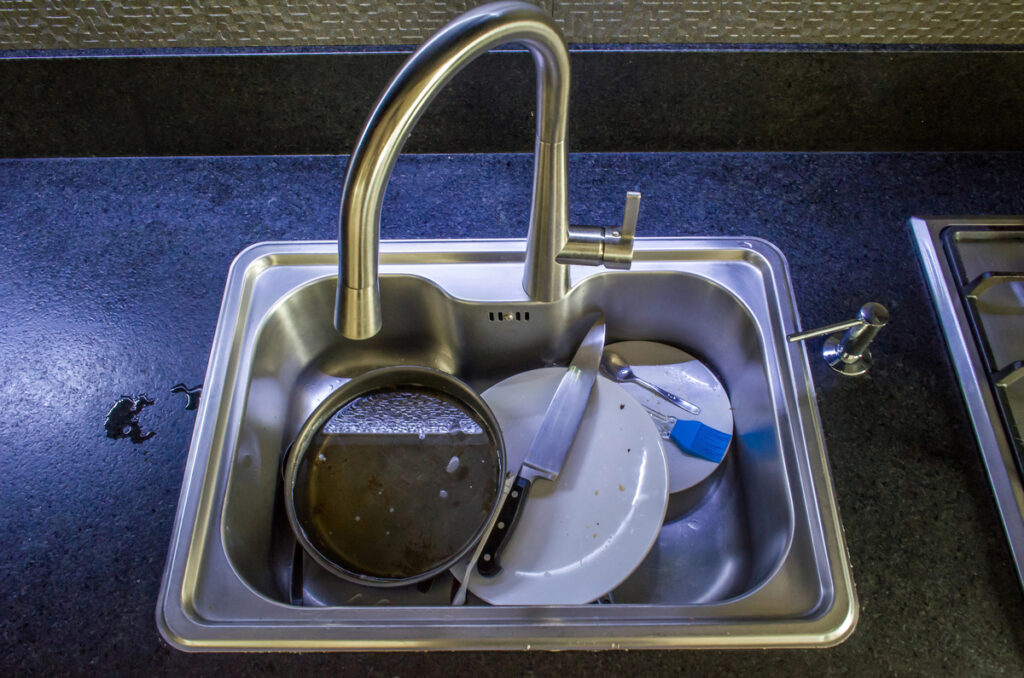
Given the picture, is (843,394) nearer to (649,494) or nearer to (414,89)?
(649,494)

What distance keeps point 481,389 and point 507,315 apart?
12 cm

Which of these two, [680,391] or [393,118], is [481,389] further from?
[393,118]

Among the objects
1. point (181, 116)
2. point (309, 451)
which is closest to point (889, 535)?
point (309, 451)

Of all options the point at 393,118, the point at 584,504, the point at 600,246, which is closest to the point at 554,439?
the point at 584,504

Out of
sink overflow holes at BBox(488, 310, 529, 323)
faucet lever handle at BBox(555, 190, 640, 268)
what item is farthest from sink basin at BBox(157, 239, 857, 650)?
faucet lever handle at BBox(555, 190, 640, 268)

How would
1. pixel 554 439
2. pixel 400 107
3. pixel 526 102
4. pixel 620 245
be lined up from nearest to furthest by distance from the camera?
pixel 400 107
pixel 620 245
pixel 554 439
pixel 526 102

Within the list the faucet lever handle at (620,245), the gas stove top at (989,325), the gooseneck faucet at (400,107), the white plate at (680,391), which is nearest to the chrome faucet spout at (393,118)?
the gooseneck faucet at (400,107)

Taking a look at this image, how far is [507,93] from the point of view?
2.85 feet

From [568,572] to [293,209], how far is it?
1.81ft

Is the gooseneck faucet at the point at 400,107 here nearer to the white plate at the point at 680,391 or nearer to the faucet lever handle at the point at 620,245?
the faucet lever handle at the point at 620,245

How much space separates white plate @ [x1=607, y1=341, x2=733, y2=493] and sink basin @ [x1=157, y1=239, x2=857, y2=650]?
2 cm

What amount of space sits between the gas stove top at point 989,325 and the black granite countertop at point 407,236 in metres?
0.02

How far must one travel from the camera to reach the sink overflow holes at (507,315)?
802 mm

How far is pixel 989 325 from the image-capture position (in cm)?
73
